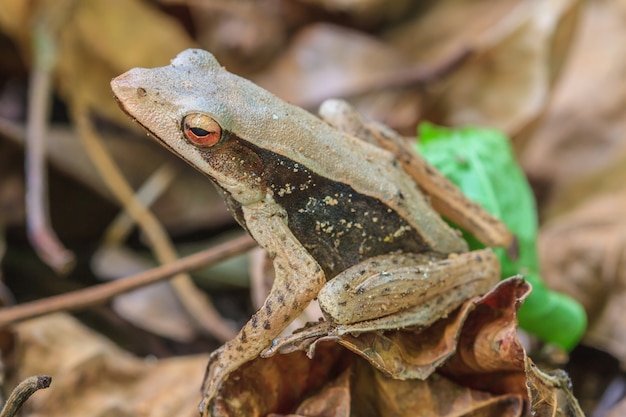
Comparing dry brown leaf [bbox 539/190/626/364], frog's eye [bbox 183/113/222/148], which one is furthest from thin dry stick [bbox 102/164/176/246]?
dry brown leaf [bbox 539/190/626/364]

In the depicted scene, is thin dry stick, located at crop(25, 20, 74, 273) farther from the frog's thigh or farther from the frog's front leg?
the frog's thigh

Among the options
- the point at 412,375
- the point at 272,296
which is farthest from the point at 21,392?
the point at 412,375

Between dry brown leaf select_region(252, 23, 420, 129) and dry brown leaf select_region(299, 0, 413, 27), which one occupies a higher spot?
dry brown leaf select_region(299, 0, 413, 27)

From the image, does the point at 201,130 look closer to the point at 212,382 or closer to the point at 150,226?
the point at 212,382

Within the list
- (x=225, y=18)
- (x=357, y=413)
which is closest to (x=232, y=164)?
(x=357, y=413)

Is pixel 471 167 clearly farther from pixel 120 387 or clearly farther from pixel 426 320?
pixel 120 387

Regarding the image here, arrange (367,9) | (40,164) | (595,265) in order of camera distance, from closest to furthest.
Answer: (595,265) < (40,164) < (367,9)
